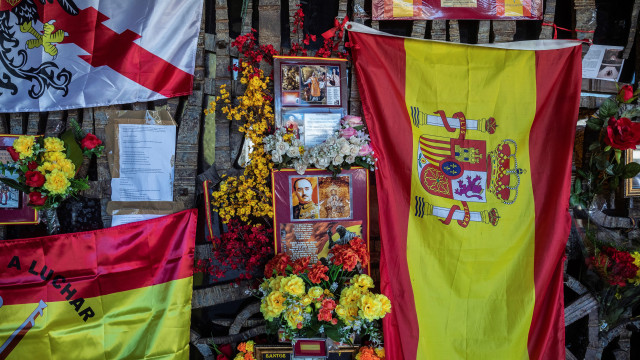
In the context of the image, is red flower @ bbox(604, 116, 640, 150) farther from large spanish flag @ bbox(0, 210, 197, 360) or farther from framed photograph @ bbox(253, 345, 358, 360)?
large spanish flag @ bbox(0, 210, 197, 360)

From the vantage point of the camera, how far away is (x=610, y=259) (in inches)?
111

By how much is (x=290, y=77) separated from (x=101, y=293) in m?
2.14

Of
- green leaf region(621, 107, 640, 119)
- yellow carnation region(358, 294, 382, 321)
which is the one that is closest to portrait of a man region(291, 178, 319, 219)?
yellow carnation region(358, 294, 382, 321)

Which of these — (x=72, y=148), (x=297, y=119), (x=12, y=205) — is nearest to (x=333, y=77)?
(x=297, y=119)

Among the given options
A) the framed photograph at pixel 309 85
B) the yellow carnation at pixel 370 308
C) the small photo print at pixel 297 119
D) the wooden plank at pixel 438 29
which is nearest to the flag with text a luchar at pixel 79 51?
the framed photograph at pixel 309 85

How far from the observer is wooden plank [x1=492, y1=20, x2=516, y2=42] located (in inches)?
113

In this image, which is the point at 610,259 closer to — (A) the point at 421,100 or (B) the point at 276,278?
(A) the point at 421,100

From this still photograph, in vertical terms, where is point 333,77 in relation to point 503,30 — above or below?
below

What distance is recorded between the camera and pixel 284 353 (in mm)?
2689

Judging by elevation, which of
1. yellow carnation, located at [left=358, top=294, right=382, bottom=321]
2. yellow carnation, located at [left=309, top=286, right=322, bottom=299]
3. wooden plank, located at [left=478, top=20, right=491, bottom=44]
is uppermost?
wooden plank, located at [left=478, top=20, right=491, bottom=44]

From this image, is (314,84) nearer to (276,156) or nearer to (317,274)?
(276,156)

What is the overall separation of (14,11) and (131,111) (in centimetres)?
106

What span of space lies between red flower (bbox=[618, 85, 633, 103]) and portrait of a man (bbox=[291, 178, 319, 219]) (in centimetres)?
255

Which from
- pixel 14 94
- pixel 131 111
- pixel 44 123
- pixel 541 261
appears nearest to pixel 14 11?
pixel 14 94
